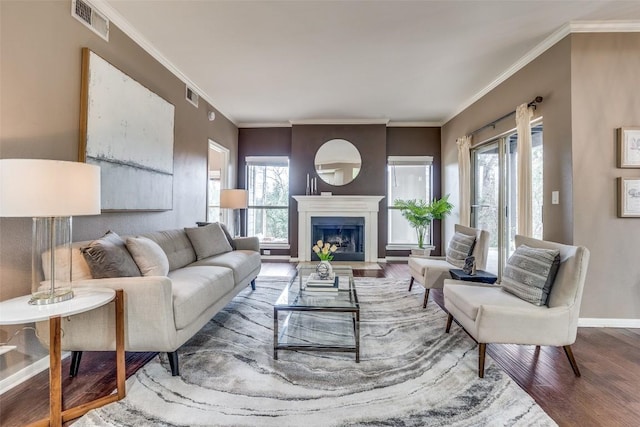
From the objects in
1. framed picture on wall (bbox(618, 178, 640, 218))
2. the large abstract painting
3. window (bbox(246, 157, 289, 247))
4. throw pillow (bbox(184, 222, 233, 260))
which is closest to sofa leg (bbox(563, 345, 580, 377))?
framed picture on wall (bbox(618, 178, 640, 218))

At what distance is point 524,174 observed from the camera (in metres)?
3.28

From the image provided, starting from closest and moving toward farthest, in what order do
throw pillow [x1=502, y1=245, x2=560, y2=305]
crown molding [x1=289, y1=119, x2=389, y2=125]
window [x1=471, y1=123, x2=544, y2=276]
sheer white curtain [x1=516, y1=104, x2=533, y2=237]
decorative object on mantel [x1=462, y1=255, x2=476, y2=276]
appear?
throw pillow [x1=502, y1=245, x2=560, y2=305] → decorative object on mantel [x1=462, y1=255, x2=476, y2=276] → sheer white curtain [x1=516, y1=104, x2=533, y2=237] → window [x1=471, y1=123, x2=544, y2=276] → crown molding [x1=289, y1=119, x2=389, y2=125]

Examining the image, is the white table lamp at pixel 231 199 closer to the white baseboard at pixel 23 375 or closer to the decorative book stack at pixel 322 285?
the decorative book stack at pixel 322 285

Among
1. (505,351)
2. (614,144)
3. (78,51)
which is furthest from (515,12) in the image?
(78,51)

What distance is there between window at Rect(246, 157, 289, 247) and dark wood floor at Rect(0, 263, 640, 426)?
428 centimetres

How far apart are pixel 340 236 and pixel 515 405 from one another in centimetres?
460

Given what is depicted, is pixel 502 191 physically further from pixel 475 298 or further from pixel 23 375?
pixel 23 375

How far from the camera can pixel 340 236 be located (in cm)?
618

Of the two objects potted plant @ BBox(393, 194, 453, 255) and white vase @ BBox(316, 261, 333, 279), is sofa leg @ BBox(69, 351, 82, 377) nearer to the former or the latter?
white vase @ BBox(316, 261, 333, 279)

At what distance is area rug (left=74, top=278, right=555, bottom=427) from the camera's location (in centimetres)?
156

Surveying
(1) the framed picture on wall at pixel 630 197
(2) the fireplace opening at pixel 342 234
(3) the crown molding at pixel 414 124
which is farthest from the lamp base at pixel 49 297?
(3) the crown molding at pixel 414 124

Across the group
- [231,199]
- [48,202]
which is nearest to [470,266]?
[48,202]

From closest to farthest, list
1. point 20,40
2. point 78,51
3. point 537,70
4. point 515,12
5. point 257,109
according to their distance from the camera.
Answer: point 20,40 < point 78,51 < point 515,12 < point 537,70 < point 257,109

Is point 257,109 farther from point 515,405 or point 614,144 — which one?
point 515,405
